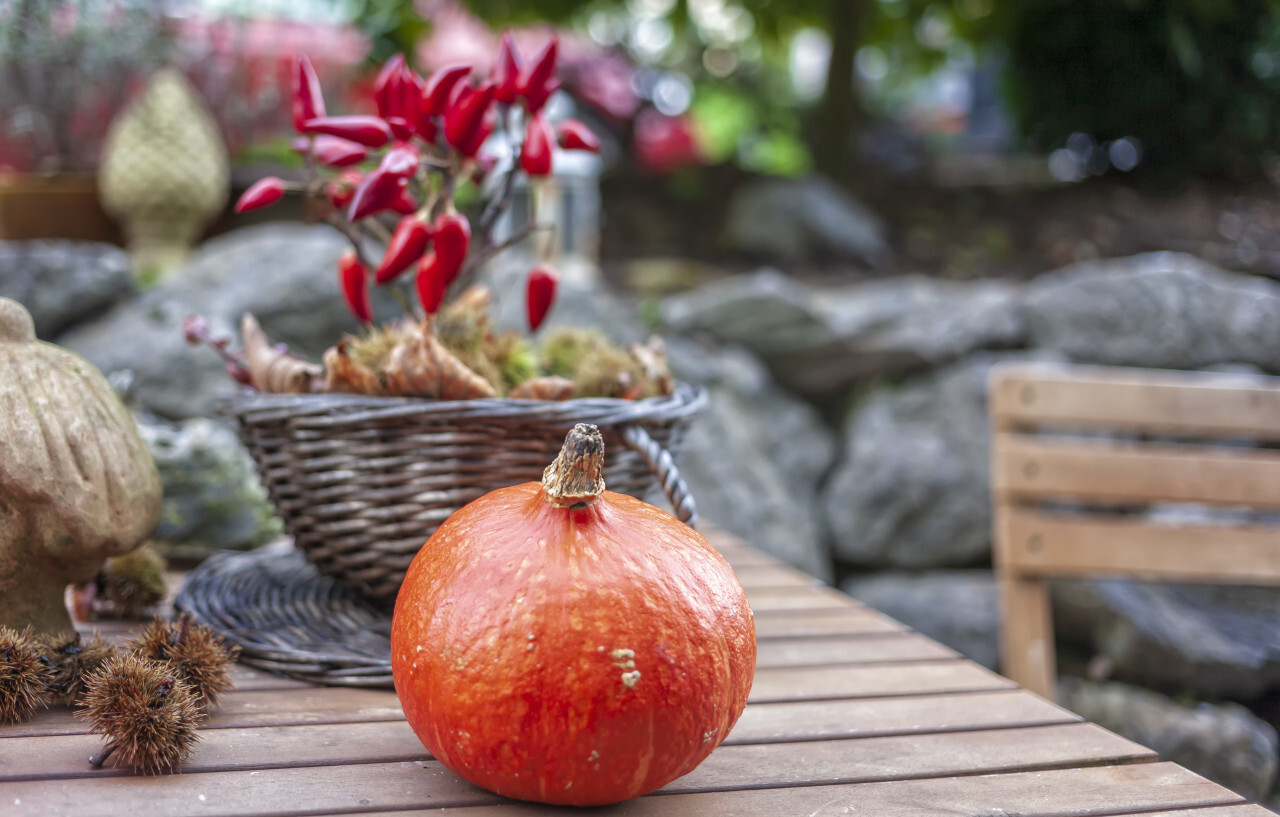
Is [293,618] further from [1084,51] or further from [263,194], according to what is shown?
[1084,51]

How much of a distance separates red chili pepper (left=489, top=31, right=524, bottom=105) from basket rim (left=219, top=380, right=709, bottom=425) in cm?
37

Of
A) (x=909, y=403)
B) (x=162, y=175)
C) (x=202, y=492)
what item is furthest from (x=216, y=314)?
(x=909, y=403)

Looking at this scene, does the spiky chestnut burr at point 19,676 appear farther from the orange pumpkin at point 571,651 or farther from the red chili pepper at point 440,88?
the red chili pepper at point 440,88

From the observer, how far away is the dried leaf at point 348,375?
1.03 m

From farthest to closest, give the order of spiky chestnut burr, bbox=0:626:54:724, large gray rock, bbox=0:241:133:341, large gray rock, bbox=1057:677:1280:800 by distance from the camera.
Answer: large gray rock, bbox=1057:677:1280:800, large gray rock, bbox=0:241:133:341, spiky chestnut burr, bbox=0:626:54:724

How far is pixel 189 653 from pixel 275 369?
0.36m

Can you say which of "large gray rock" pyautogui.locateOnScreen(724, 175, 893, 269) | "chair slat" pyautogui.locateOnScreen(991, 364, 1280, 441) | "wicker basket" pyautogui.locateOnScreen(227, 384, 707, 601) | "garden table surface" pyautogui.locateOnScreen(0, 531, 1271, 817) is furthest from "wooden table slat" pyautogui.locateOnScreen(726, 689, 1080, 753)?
"large gray rock" pyautogui.locateOnScreen(724, 175, 893, 269)

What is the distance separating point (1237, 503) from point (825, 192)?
247 centimetres

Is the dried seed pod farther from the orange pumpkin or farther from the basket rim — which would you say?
the orange pumpkin

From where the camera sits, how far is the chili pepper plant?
3.34ft

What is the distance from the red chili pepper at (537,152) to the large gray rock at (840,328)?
6.34 ft

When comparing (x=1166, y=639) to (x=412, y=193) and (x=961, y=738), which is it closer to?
(x=961, y=738)

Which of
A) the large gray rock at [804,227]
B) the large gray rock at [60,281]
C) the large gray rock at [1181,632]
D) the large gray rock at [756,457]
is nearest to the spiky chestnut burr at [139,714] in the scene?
the large gray rock at [60,281]

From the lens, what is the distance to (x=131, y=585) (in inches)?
44.9
